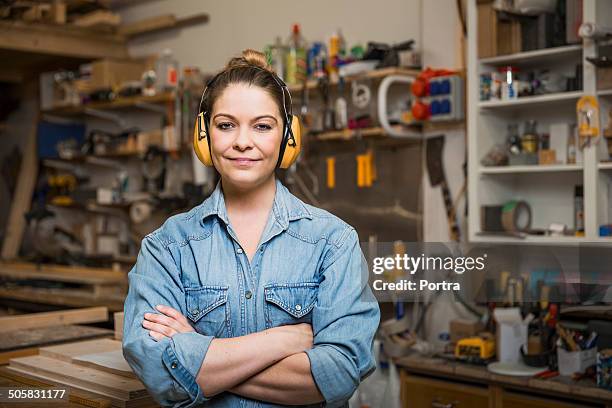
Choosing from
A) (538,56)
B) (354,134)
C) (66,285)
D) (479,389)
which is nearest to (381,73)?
(354,134)

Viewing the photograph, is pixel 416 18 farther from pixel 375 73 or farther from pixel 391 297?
pixel 391 297

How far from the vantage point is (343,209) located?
4.46m

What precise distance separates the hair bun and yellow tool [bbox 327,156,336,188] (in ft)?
8.48

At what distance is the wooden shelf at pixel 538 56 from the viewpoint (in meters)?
3.33

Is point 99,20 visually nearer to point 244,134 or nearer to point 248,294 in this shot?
point 244,134

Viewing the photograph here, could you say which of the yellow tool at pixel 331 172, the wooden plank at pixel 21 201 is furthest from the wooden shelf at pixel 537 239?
the wooden plank at pixel 21 201

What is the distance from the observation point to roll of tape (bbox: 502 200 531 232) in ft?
11.6

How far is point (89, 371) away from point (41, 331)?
31.3 inches

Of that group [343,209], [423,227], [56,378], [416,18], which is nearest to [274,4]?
[416,18]

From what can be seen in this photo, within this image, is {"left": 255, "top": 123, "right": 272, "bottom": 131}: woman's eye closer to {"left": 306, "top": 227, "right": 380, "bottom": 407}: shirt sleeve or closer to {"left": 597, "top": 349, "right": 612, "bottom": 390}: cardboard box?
{"left": 306, "top": 227, "right": 380, "bottom": 407}: shirt sleeve

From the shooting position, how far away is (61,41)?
5773 mm

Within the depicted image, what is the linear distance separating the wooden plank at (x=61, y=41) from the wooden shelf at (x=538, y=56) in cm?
340

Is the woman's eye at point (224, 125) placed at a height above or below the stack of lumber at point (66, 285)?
above

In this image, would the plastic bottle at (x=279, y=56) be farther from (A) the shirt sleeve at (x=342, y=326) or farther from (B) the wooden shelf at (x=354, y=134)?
(A) the shirt sleeve at (x=342, y=326)
